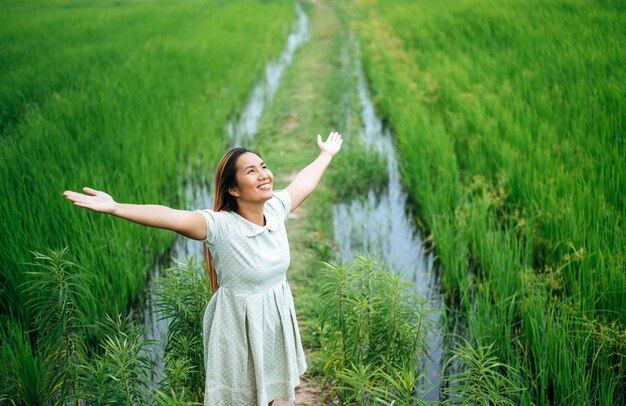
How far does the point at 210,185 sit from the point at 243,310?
131 inches

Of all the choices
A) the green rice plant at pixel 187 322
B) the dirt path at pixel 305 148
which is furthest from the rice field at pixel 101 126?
the dirt path at pixel 305 148

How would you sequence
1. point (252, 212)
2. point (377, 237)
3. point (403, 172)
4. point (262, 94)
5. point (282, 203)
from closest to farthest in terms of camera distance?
point (252, 212), point (282, 203), point (377, 237), point (403, 172), point (262, 94)

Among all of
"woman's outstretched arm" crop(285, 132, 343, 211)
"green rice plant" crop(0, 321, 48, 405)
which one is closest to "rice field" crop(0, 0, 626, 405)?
"green rice plant" crop(0, 321, 48, 405)

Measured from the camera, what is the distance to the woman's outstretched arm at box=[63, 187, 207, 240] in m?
1.72

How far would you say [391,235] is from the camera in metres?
4.41

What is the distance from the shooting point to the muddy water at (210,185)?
3125 mm

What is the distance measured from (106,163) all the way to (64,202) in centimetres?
97

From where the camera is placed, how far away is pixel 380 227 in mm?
4484

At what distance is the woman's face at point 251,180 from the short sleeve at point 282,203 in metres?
0.19

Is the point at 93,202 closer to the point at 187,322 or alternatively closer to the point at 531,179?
the point at 187,322

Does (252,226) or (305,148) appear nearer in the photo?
(252,226)

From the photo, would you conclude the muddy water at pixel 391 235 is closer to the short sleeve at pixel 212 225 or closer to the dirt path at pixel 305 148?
the dirt path at pixel 305 148

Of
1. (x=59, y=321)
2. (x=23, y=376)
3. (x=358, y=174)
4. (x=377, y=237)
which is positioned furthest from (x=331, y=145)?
(x=358, y=174)

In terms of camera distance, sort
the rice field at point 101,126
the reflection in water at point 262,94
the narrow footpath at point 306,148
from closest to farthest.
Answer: the narrow footpath at point 306,148 → the rice field at point 101,126 → the reflection in water at point 262,94
